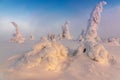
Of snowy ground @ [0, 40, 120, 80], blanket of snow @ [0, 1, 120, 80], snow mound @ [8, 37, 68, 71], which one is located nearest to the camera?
snowy ground @ [0, 40, 120, 80]

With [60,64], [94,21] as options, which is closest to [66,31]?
[94,21]

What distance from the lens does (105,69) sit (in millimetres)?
9938

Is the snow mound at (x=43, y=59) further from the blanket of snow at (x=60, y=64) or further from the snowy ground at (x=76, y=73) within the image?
the snowy ground at (x=76, y=73)

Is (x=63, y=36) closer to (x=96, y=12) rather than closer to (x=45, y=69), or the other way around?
(x=96, y=12)

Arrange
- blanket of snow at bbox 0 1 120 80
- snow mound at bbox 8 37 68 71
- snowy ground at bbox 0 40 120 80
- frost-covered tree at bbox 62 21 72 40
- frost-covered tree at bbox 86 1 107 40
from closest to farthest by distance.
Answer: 1. snowy ground at bbox 0 40 120 80
2. blanket of snow at bbox 0 1 120 80
3. snow mound at bbox 8 37 68 71
4. frost-covered tree at bbox 86 1 107 40
5. frost-covered tree at bbox 62 21 72 40

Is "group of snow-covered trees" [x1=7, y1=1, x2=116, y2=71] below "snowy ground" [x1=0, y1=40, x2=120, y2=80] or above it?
above

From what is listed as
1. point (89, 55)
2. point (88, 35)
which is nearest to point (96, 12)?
point (88, 35)

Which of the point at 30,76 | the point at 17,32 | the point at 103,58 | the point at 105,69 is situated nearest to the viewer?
the point at 30,76

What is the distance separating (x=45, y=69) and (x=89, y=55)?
2233mm

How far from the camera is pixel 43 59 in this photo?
9523 mm

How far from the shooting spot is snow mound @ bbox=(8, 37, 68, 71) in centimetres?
938

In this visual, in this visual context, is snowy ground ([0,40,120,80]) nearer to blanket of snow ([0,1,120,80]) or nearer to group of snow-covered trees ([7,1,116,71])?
blanket of snow ([0,1,120,80])

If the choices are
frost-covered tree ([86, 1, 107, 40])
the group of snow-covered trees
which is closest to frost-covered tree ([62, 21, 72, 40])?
frost-covered tree ([86, 1, 107, 40])

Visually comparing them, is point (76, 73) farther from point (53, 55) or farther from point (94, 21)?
point (94, 21)
